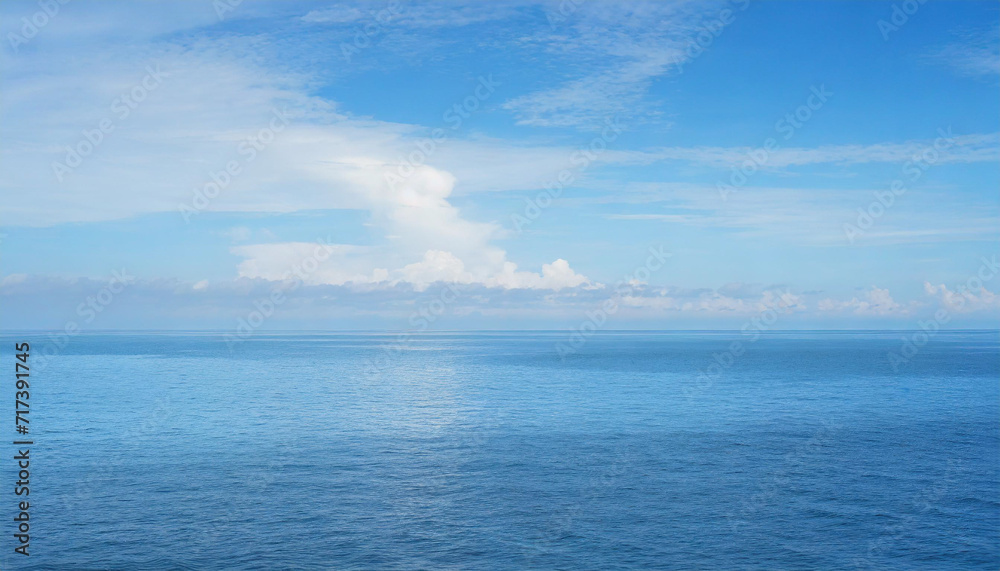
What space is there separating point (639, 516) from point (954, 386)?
100m

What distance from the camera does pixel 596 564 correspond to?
33.2 m

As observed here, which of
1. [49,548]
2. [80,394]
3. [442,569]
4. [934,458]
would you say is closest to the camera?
[442,569]

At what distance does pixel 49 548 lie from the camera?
3494cm

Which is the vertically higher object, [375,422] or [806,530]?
[375,422]

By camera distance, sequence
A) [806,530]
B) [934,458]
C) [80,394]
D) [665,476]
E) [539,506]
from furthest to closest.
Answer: [80,394]
[934,458]
[665,476]
[539,506]
[806,530]

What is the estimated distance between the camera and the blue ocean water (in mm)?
34625

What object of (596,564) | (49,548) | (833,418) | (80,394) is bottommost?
(596,564)

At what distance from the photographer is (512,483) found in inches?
1843

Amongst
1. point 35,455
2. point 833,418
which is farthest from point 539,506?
point 833,418

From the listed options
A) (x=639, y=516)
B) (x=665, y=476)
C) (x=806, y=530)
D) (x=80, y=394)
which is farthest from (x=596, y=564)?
(x=80, y=394)

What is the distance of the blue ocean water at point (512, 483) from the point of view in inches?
1363

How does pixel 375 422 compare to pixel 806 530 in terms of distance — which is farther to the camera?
pixel 375 422

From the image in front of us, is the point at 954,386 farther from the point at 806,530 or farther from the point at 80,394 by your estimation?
the point at 80,394

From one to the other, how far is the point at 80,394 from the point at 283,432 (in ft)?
173
